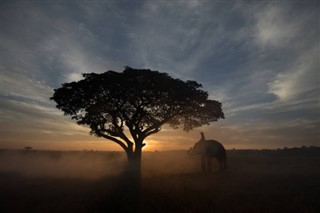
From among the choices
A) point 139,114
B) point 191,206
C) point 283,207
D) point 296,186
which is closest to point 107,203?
point 191,206

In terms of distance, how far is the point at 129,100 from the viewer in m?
Result: 27.0

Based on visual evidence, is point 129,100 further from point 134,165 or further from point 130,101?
point 134,165

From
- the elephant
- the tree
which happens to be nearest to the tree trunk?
the tree

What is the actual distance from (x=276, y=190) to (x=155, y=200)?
9.07 metres

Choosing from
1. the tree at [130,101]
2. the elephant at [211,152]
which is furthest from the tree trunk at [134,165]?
the elephant at [211,152]

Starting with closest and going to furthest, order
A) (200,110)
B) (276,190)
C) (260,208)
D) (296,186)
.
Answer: (260,208) < (276,190) < (296,186) < (200,110)

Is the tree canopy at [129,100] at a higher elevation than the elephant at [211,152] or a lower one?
higher

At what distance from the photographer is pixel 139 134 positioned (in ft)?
93.7

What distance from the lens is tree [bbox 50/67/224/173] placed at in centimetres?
2689

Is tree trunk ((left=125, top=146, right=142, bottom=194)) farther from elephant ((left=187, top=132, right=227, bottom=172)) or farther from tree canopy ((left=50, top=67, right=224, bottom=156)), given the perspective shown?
elephant ((left=187, top=132, right=227, bottom=172))

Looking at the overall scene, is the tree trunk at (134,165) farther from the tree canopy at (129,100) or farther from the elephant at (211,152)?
the elephant at (211,152)

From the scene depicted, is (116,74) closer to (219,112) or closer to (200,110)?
(200,110)

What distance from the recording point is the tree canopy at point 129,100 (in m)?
26.9

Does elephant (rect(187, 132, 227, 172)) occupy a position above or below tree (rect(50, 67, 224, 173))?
below
